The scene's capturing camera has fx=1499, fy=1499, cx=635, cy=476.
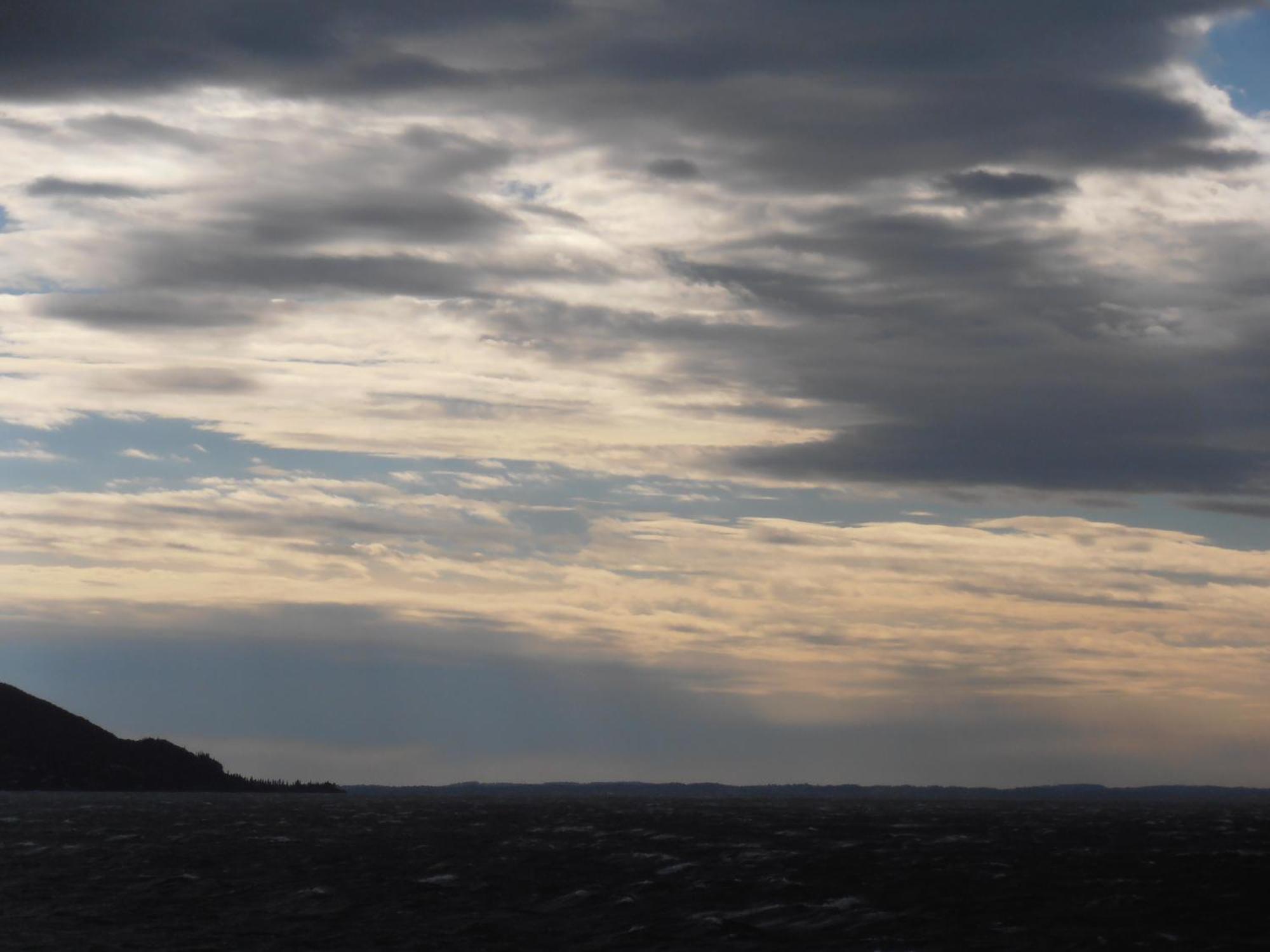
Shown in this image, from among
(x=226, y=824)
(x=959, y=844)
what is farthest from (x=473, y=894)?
(x=226, y=824)

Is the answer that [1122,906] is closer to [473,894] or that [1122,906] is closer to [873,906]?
[873,906]

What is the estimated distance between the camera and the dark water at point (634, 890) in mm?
54375

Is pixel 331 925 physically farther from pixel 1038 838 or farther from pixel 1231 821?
pixel 1231 821

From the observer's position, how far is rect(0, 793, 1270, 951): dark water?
54.4m

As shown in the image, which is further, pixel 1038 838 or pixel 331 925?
pixel 1038 838

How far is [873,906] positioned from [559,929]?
12.9 m

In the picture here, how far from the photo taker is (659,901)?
2517 inches

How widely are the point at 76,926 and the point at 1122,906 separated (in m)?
41.7

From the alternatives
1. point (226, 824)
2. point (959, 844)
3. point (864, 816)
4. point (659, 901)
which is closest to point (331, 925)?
point (659, 901)

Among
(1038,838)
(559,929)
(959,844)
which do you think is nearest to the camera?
(559,929)

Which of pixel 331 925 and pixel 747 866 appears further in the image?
pixel 747 866

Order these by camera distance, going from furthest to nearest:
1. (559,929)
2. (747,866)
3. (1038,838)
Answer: (1038,838) → (747,866) → (559,929)

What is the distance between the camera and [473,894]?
68500 mm

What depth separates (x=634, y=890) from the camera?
67812mm
